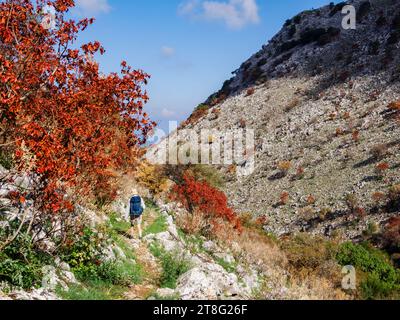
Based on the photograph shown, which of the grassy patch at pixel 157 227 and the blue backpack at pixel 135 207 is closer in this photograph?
the blue backpack at pixel 135 207

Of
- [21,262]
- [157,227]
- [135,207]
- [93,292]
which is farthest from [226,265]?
[21,262]

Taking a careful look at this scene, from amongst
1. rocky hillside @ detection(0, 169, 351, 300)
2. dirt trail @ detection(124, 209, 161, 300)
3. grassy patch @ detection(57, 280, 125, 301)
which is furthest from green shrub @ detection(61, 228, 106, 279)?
dirt trail @ detection(124, 209, 161, 300)

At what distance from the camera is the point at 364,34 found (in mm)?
47344

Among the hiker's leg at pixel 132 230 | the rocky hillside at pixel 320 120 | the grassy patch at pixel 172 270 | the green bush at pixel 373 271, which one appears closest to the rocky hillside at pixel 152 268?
the grassy patch at pixel 172 270

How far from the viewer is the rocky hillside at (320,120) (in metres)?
27.5

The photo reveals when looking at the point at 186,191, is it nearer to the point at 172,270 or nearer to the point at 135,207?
the point at 135,207

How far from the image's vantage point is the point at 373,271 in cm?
1753

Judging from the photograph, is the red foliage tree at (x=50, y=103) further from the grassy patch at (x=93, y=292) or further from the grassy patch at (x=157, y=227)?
the grassy patch at (x=157, y=227)

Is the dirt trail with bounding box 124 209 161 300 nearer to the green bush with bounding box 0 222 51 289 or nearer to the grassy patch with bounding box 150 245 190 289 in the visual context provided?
the grassy patch with bounding box 150 245 190 289

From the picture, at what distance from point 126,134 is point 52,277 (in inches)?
217

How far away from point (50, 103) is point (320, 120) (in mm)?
32778

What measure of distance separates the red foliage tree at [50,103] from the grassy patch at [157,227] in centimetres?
551
